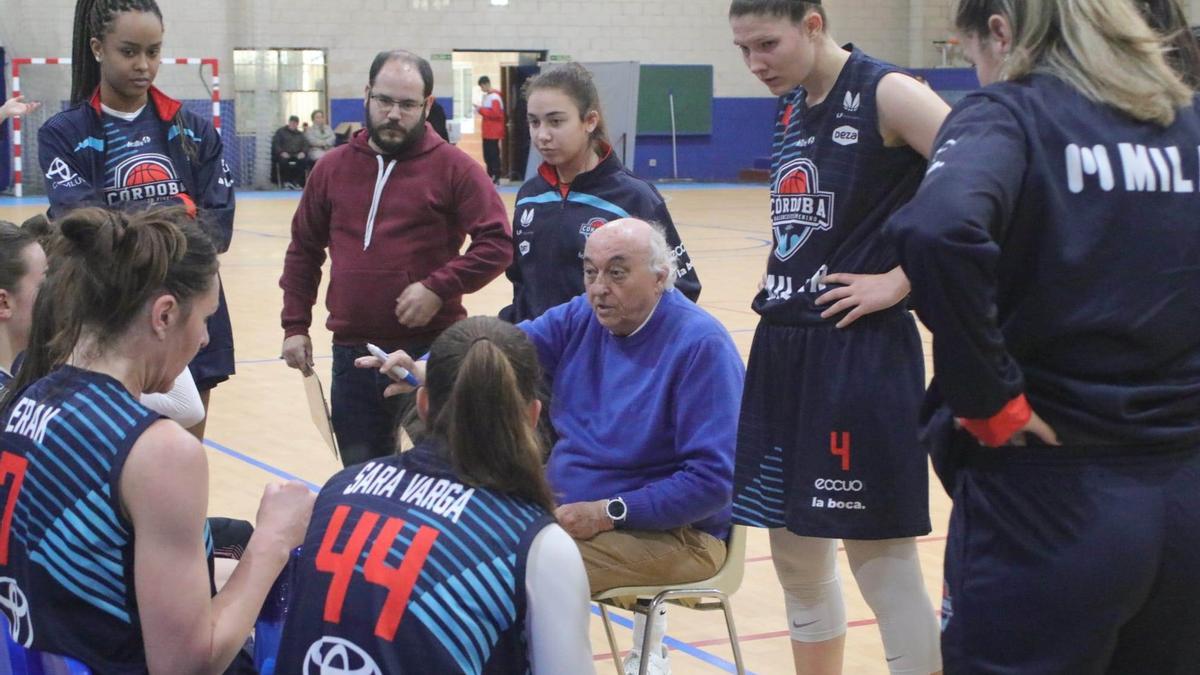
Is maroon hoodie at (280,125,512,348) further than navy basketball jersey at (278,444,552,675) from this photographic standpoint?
Yes

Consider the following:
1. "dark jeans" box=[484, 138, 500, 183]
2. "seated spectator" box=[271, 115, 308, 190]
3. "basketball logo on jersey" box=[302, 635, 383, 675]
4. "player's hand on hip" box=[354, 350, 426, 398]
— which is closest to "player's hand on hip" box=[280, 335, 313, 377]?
"player's hand on hip" box=[354, 350, 426, 398]

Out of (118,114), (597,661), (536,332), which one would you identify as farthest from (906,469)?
(118,114)

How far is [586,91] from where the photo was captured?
376 centimetres

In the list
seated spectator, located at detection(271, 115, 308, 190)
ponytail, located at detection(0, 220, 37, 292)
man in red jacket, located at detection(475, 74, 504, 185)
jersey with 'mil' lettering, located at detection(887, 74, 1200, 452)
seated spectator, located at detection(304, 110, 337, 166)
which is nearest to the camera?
jersey with 'mil' lettering, located at detection(887, 74, 1200, 452)

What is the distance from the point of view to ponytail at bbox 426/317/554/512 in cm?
191

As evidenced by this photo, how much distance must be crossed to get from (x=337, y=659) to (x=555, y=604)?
0.30m

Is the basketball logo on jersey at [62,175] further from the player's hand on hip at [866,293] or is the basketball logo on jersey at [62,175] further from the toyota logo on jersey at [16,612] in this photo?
the player's hand on hip at [866,293]

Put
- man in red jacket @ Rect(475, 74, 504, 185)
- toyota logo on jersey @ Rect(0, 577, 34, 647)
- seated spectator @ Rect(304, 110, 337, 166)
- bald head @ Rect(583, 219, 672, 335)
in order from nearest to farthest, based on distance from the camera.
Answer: toyota logo on jersey @ Rect(0, 577, 34, 647), bald head @ Rect(583, 219, 672, 335), seated spectator @ Rect(304, 110, 337, 166), man in red jacket @ Rect(475, 74, 504, 185)

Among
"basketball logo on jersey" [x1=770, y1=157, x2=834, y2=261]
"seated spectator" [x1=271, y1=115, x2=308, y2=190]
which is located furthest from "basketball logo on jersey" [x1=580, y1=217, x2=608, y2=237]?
"seated spectator" [x1=271, y1=115, x2=308, y2=190]

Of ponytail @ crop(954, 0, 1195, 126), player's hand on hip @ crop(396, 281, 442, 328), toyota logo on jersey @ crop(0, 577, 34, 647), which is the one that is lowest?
toyota logo on jersey @ crop(0, 577, 34, 647)

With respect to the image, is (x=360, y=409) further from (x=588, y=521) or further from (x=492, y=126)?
(x=492, y=126)

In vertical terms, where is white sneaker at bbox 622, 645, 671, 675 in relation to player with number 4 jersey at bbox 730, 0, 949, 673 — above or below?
below

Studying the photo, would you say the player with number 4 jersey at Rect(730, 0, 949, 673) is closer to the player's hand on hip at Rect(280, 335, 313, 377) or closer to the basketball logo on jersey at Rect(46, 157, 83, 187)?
the player's hand on hip at Rect(280, 335, 313, 377)

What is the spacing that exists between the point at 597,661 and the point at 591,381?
35.4 inches
